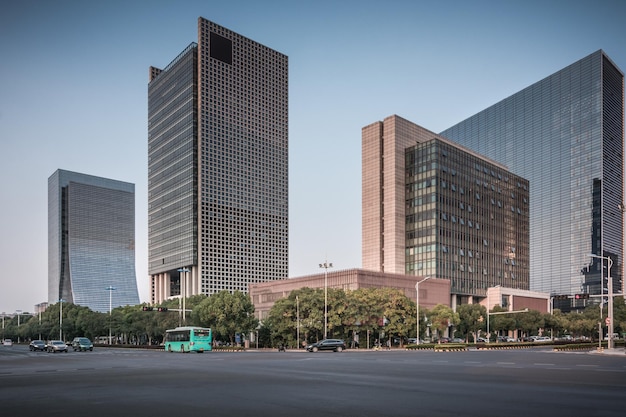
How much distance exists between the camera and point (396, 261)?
15575cm

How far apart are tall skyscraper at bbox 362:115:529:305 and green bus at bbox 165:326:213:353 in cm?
9527

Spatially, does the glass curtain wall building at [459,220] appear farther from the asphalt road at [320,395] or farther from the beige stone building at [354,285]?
the asphalt road at [320,395]

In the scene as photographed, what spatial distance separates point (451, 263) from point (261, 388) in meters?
141

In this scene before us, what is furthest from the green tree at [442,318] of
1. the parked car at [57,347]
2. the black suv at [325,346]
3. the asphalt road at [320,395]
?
the asphalt road at [320,395]

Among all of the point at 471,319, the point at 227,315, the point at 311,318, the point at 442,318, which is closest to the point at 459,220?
the point at 471,319

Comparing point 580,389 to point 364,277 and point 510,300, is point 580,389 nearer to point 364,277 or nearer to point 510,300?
point 364,277

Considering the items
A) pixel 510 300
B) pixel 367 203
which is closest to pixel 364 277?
pixel 367 203

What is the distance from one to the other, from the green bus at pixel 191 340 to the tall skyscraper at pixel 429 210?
95.3 m

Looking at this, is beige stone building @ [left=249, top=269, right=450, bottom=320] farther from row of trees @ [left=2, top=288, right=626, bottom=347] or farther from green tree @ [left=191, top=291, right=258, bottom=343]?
green tree @ [left=191, top=291, right=258, bottom=343]

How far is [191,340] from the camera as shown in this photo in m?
62.3

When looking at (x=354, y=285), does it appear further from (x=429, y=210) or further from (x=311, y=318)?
(x=429, y=210)

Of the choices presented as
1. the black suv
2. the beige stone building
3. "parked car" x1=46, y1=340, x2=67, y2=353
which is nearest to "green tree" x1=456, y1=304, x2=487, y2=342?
the beige stone building

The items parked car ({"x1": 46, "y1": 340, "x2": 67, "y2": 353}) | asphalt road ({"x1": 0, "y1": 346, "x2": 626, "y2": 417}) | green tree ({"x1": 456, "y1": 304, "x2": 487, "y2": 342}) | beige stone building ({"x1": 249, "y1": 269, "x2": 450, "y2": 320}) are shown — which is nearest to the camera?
asphalt road ({"x1": 0, "y1": 346, "x2": 626, "y2": 417})

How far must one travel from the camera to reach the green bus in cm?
6228
